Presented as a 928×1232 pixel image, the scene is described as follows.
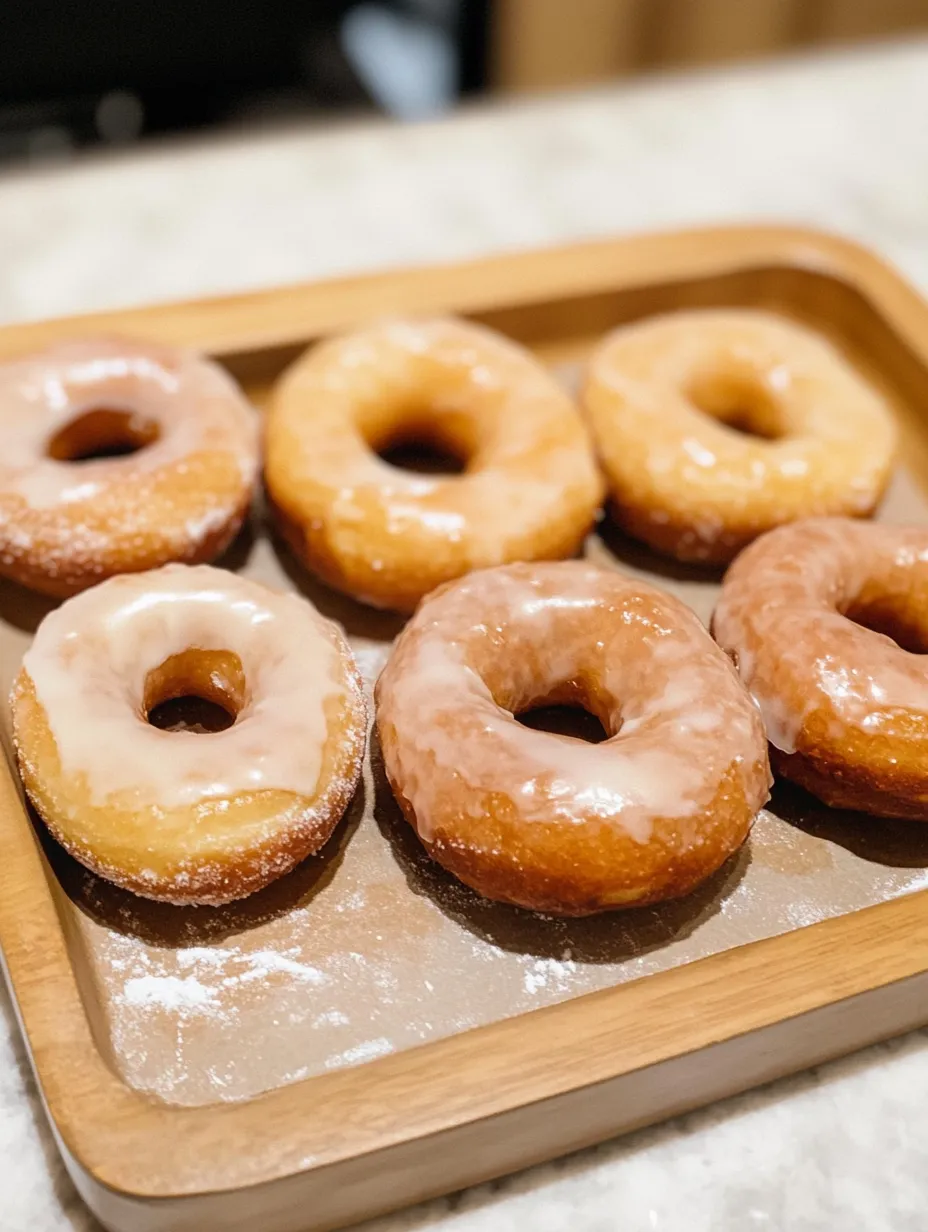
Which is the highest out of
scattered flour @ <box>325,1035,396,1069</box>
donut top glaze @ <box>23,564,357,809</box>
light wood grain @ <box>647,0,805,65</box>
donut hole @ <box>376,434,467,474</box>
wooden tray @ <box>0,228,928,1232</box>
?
light wood grain @ <box>647,0,805,65</box>

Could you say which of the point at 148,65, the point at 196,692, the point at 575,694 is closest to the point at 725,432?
the point at 575,694

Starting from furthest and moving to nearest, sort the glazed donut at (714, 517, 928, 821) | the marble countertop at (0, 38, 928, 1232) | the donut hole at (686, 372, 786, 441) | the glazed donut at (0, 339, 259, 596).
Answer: the marble countertop at (0, 38, 928, 1232), the donut hole at (686, 372, 786, 441), the glazed donut at (0, 339, 259, 596), the glazed donut at (714, 517, 928, 821)

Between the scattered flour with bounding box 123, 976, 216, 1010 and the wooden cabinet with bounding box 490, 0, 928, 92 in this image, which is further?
the wooden cabinet with bounding box 490, 0, 928, 92

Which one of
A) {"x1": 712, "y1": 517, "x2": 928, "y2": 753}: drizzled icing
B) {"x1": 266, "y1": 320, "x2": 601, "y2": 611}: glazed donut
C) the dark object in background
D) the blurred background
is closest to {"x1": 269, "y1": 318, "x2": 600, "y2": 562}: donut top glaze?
{"x1": 266, "y1": 320, "x2": 601, "y2": 611}: glazed donut

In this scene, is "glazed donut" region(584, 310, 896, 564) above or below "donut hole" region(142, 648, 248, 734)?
above

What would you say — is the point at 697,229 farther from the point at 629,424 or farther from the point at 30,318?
the point at 30,318

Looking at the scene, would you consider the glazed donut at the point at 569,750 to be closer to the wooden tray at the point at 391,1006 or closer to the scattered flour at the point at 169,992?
the wooden tray at the point at 391,1006

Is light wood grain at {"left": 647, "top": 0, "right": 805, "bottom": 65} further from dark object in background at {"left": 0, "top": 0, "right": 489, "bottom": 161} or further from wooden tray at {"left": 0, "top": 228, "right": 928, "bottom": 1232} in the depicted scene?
wooden tray at {"left": 0, "top": 228, "right": 928, "bottom": 1232}
